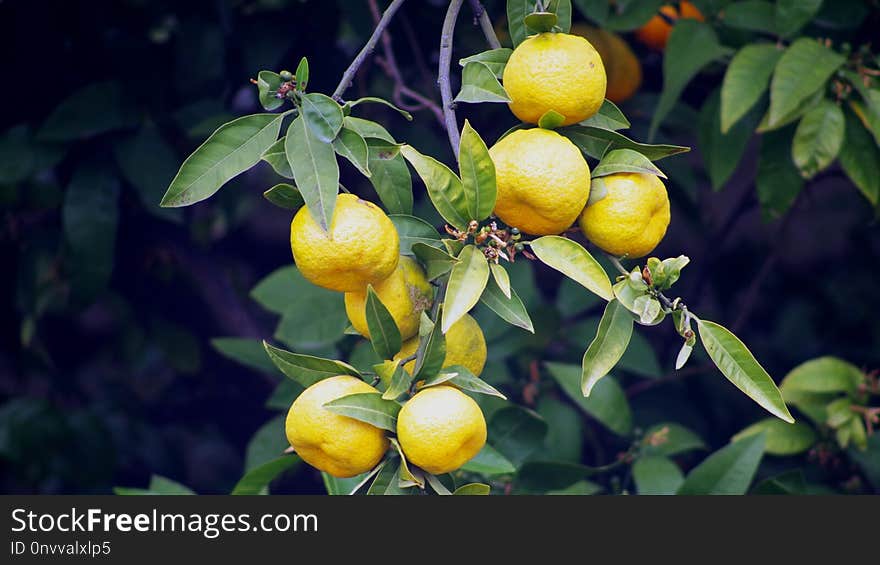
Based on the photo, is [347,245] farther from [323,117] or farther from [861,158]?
[861,158]

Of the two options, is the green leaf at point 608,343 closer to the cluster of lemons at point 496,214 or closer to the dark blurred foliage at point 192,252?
the cluster of lemons at point 496,214

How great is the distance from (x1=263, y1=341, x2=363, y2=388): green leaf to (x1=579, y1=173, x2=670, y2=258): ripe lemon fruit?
0.28m

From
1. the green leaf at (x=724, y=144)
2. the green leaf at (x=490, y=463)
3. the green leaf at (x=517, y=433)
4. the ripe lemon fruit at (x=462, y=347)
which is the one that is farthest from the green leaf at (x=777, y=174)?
the ripe lemon fruit at (x=462, y=347)

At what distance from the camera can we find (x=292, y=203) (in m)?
0.91

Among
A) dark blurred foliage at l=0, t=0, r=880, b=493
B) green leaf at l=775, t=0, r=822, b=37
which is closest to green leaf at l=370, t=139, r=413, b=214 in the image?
dark blurred foliage at l=0, t=0, r=880, b=493

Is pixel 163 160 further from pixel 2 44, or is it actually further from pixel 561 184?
pixel 561 184

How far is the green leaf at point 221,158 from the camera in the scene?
2.83ft

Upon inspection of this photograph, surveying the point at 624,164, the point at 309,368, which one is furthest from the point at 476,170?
the point at 309,368

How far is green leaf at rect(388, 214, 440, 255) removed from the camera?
94 centimetres

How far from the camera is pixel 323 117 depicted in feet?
2.85

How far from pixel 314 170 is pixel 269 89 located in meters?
0.12

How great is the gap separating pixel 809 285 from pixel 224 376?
1515mm

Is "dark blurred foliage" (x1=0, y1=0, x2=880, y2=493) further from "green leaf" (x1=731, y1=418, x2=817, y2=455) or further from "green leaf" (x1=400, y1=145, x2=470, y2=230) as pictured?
"green leaf" (x1=400, y1=145, x2=470, y2=230)

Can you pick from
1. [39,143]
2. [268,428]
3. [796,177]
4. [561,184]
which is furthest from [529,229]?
[39,143]
